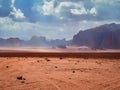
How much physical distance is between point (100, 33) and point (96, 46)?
16013 millimetres

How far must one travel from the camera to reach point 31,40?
513 ft

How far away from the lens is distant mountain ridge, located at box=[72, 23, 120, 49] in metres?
125

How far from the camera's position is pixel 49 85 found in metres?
13.5

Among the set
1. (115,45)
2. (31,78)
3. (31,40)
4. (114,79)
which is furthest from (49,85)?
(31,40)

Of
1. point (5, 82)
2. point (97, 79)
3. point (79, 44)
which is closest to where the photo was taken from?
point (5, 82)

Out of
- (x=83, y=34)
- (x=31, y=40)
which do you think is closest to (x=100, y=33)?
(x=83, y=34)

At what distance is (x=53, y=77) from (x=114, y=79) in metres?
3.49

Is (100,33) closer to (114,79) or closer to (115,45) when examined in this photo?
(115,45)

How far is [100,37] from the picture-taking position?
136 meters

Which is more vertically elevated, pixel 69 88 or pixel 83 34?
pixel 83 34

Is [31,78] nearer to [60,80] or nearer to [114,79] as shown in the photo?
[60,80]

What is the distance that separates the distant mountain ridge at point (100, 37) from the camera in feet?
409

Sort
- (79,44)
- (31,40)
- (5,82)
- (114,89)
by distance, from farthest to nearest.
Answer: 1. (31,40)
2. (79,44)
3. (5,82)
4. (114,89)

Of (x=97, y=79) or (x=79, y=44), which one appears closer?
(x=97, y=79)
